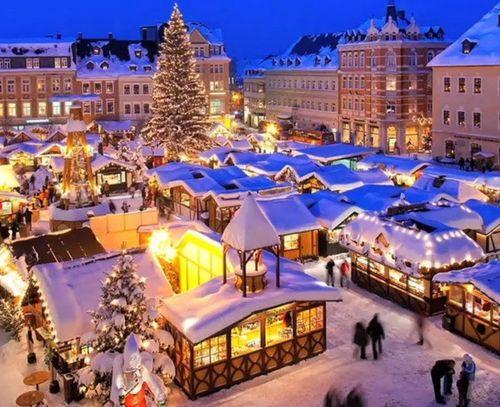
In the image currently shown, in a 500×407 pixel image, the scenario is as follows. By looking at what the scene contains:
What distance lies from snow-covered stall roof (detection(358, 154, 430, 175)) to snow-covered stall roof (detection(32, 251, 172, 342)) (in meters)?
22.7

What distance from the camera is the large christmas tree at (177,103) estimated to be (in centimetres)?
4453

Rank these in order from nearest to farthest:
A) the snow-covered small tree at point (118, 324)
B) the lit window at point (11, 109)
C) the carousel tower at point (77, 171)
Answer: the snow-covered small tree at point (118, 324), the carousel tower at point (77, 171), the lit window at point (11, 109)

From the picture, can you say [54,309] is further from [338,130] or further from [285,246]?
[338,130]

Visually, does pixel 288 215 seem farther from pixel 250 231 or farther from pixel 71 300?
pixel 71 300

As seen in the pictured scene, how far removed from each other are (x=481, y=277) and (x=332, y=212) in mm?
9458

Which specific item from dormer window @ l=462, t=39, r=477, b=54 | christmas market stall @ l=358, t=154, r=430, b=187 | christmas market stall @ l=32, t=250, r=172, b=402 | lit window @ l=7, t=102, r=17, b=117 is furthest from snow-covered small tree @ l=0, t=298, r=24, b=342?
lit window @ l=7, t=102, r=17, b=117

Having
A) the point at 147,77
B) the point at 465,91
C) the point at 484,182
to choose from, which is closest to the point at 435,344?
the point at 484,182

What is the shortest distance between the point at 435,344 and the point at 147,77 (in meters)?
50.9

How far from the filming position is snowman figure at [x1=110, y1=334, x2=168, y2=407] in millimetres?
11844

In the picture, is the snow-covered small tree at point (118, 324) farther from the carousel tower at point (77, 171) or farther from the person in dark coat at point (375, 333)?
the carousel tower at point (77, 171)

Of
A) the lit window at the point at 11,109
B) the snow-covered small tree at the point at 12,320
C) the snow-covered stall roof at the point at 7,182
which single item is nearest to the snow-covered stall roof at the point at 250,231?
the snow-covered small tree at the point at 12,320

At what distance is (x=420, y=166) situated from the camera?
37.3 m

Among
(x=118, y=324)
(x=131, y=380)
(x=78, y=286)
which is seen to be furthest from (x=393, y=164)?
(x=131, y=380)

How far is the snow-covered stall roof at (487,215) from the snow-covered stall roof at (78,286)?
495 inches
